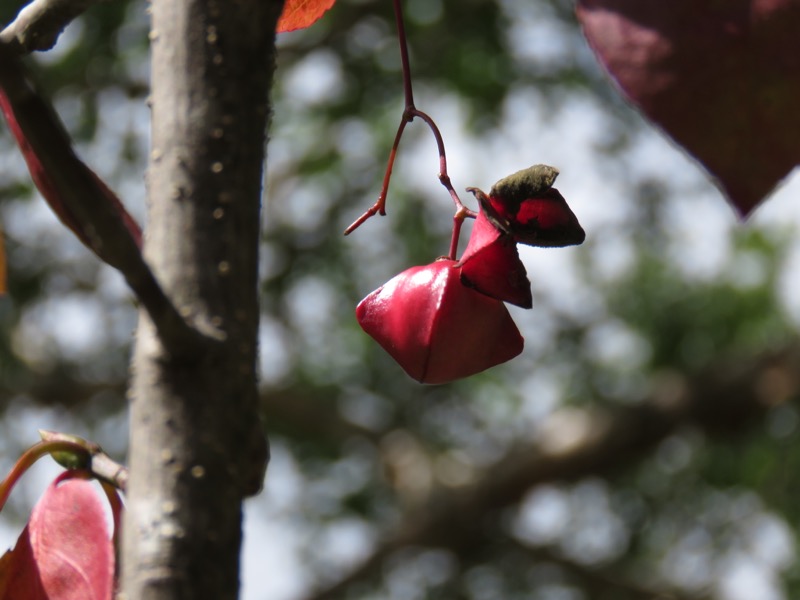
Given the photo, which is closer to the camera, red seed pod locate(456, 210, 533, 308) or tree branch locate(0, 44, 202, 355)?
tree branch locate(0, 44, 202, 355)

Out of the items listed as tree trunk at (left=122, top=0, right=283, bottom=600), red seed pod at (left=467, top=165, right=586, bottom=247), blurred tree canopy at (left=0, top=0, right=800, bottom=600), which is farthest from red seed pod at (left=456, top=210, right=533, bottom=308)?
blurred tree canopy at (left=0, top=0, right=800, bottom=600)

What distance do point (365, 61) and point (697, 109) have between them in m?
4.27

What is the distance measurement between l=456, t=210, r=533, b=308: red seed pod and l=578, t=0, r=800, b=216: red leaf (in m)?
0.16

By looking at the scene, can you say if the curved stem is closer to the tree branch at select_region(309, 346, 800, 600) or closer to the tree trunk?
the tree trunk

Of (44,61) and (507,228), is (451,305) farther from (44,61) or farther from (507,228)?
(44,61)

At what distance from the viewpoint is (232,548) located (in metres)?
0.29

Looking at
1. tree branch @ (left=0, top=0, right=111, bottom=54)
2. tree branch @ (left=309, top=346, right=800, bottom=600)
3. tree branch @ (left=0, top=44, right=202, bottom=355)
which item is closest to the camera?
tree branch @ (left=0, top=44, right=202, bottom=355)

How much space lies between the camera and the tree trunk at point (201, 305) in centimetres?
28

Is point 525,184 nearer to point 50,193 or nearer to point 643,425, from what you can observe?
point 50,193

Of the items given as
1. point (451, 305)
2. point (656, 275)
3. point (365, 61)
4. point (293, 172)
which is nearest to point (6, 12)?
point (365, 61)

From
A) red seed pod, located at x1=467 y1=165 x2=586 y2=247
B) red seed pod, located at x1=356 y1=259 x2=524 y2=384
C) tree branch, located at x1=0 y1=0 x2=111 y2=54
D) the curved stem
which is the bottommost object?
red seed pod, located at x1=356 y1=259 x2=524 y2=384

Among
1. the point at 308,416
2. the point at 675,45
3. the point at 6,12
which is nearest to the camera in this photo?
the point at 675,45

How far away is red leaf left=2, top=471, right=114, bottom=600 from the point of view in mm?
396

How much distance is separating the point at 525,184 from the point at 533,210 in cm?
1
